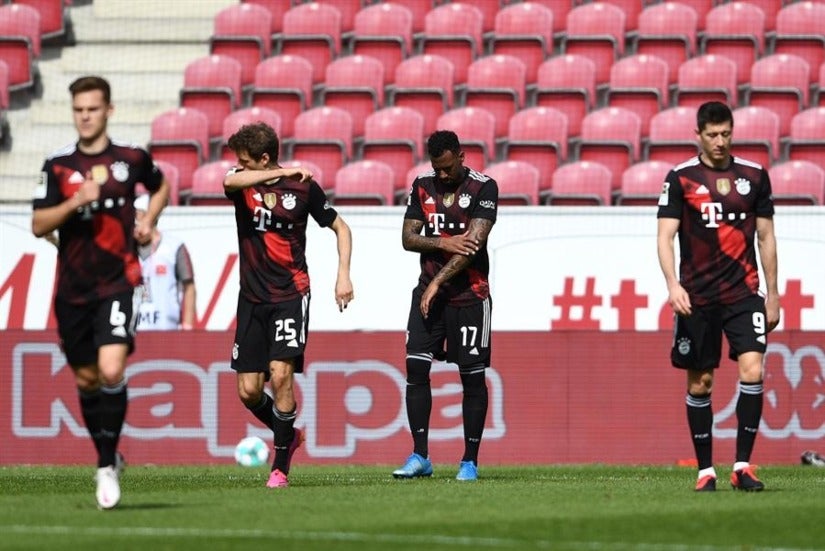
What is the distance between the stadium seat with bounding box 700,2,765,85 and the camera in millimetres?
20953

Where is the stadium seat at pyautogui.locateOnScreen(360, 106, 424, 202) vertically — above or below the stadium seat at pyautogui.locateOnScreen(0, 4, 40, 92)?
below


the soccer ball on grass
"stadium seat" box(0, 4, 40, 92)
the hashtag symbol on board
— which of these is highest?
"stadium seat" box(0, 4, 40, 92)

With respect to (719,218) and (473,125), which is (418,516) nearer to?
(719,218)

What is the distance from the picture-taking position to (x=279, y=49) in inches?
877

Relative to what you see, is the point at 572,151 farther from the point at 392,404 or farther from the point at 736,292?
the point at 736,292

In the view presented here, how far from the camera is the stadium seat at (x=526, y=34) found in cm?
2134

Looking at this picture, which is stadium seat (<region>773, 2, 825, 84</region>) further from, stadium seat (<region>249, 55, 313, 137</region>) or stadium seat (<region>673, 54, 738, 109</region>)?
stadium seat (<region>249, 55, 313, 137</region>)

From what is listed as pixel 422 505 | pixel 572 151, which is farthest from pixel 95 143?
pixel 572 151

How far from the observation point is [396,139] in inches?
769

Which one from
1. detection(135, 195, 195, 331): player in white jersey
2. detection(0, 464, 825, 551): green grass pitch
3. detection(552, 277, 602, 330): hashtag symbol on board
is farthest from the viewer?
detection(552, 277, 602, 330): hashtag symbol on board

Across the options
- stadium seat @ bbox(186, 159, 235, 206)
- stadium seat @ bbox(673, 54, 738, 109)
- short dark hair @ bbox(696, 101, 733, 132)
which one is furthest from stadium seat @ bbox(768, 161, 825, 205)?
short dark hair @ bbox(696, 101, 733, 132)

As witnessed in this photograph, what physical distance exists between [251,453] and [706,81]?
27.4ft

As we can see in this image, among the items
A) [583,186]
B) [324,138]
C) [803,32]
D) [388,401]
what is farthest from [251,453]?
[803,32]

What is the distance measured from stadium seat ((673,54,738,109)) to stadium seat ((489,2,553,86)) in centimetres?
182
